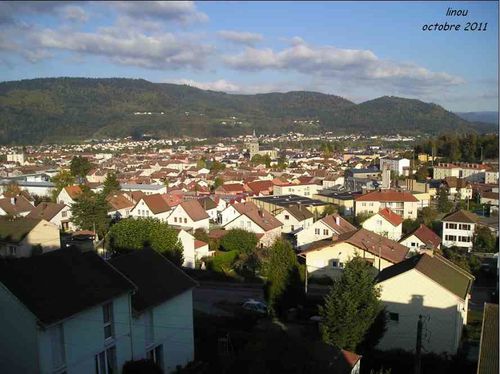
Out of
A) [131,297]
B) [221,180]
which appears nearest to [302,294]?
[131,297]

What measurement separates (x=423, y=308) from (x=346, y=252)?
3.89m

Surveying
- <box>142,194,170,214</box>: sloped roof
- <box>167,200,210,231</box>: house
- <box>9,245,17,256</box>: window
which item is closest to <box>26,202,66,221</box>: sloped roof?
<box>142,194,170,214</box>: sloped roof

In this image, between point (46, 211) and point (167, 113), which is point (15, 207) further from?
point (167, 113)

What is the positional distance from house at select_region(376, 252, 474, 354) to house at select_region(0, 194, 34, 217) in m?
16.6

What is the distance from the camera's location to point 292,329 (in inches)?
346

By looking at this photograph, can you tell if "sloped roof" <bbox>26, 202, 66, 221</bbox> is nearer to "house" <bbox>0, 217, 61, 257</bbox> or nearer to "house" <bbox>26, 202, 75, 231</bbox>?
"house" <bbox>26, 202, 75, 231</bbox>

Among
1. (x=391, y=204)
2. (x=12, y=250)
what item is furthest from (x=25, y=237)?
(x=391, y=204)

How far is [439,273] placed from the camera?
28.1 ft

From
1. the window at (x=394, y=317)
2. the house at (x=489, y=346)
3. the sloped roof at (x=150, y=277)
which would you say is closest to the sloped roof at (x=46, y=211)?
the sloped roof at (x=150, y=277)

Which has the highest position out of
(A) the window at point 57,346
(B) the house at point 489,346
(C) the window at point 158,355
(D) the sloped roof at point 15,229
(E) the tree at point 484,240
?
(A) the window at point 57,346

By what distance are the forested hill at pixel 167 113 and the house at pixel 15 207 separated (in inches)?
2930

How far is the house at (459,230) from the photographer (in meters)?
16.4

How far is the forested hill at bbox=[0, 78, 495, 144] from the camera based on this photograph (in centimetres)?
10381

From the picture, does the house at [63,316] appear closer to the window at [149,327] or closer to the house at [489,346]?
the window at [149,327]
